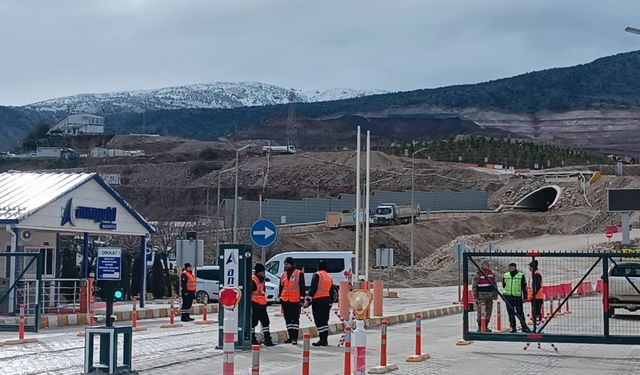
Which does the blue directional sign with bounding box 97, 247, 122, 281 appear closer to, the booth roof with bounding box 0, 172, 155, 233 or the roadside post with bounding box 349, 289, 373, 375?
the roadside post with bounding box 349, 289, 373, 375

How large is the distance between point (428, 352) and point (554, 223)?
7508cm

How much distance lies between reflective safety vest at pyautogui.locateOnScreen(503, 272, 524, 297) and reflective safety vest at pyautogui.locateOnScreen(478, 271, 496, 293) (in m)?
0.31

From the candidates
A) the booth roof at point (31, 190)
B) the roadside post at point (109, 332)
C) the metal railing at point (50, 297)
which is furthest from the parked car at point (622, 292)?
the booth roof at point (31, 190)

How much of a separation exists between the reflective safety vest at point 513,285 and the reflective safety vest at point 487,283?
1.01ft

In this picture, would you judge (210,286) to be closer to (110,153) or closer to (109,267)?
(109,267)

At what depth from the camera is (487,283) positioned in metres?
21.4

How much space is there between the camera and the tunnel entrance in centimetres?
10512

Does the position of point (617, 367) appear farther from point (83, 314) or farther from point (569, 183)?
point (569, 183)

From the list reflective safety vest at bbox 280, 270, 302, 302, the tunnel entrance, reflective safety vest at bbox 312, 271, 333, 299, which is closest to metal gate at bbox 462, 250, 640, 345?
reflective safety vest at bbox 312, 271, 333, 299

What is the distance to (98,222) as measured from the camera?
34.3m

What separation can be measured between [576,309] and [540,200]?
8072cm

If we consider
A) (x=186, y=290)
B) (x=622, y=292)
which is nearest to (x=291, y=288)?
(x=186, y=290)

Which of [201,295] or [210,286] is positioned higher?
[210,286]

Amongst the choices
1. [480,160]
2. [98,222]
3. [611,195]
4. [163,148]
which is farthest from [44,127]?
[98,222]
